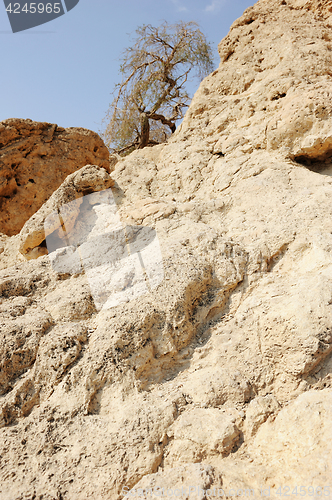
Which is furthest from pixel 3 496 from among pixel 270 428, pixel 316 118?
pixel 316 118

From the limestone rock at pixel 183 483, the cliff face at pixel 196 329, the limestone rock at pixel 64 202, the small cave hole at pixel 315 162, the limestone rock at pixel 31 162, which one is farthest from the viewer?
the limestone rock at pixel 31 162

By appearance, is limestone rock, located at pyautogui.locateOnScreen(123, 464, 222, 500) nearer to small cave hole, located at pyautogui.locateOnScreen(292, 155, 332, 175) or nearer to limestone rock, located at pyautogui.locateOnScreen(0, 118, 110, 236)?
small cave hole, located at pyautogui.locateOnScreen(292, 155, 332, 175)

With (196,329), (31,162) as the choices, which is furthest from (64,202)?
(31,162)

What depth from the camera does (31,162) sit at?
4223 millimetres

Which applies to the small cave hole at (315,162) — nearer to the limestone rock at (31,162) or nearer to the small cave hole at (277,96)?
the small cave hole at (277,96)

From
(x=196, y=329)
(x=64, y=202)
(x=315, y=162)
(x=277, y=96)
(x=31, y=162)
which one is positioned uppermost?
(x=31, y=162)

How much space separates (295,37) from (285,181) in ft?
5.76

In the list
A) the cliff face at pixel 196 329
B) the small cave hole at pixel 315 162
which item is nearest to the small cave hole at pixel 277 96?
the cliff face at pixel 196 329

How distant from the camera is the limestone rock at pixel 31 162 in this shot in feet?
13.4

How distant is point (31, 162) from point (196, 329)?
3343mm

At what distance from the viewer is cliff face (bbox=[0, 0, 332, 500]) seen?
1348 millimetres

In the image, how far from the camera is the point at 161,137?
7.34 metres

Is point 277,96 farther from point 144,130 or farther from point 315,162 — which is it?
point 144,130

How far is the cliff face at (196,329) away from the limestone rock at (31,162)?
155 centimetres
